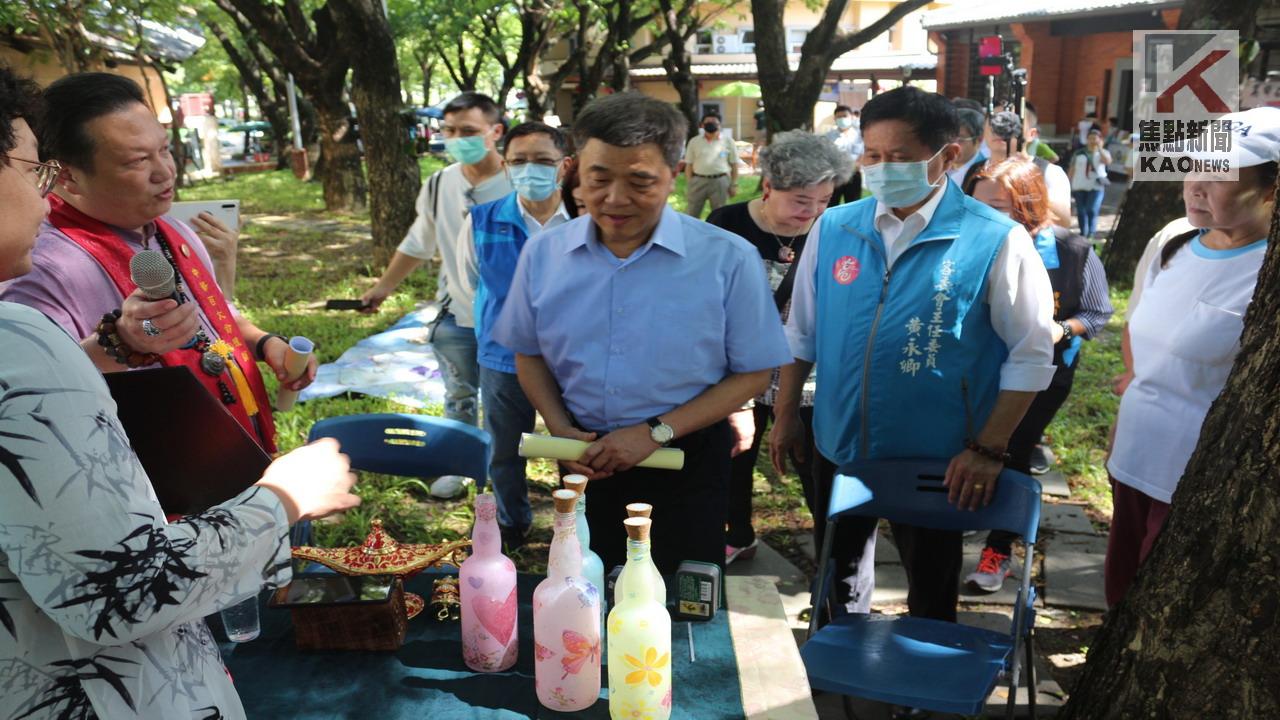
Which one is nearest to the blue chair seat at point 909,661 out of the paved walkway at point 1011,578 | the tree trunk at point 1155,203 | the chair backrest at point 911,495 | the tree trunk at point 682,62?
the chair backrest at point 911,495

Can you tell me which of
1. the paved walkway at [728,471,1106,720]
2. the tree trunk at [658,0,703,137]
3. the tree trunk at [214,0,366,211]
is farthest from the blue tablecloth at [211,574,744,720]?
the tree trunk at [658,0,703,137]

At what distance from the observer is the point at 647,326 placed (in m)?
2.33

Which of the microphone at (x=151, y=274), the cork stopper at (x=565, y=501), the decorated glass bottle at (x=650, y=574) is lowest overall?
the decorated glass bottle at (x=650, y=574)

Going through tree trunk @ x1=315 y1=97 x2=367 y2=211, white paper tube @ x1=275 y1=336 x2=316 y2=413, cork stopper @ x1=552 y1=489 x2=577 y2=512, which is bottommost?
cork stopper @ x1=552 y1=489 x2=577 y2=512

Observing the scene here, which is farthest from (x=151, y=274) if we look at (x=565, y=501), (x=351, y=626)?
(x=565, y=501)

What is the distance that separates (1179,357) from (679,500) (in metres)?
1.36

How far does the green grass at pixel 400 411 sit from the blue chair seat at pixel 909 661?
1467 millimetres

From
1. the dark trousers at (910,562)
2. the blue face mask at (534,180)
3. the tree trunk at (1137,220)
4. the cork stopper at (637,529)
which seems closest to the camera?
the cork stopper at (637,529)

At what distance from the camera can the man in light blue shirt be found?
89.4 inches

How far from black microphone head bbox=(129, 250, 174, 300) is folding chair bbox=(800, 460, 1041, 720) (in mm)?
1701

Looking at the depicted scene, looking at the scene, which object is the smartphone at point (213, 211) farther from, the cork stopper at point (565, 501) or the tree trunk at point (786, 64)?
the tree trunk at point (786, 64)

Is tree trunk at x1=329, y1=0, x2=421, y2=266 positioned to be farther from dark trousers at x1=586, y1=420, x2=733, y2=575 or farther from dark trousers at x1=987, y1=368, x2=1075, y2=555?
dark trousers at x1=586, y1=420, x2=733, y2=575

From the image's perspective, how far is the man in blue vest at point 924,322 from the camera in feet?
8.38

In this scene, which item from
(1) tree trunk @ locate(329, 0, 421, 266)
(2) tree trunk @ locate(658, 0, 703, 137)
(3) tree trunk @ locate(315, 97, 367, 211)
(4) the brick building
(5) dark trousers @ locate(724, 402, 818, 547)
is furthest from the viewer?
(4) the brick building
